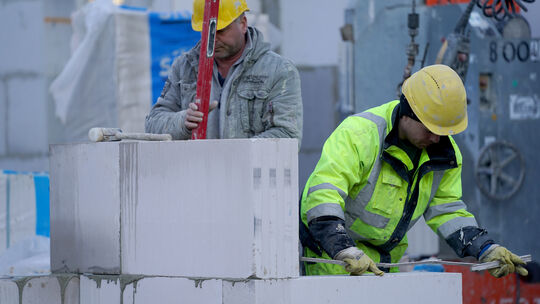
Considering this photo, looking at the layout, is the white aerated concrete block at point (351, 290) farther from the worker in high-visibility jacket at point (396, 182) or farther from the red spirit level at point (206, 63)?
the red spirit level at point (206, 63)

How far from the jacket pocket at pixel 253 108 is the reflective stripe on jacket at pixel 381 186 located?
1.54 ft

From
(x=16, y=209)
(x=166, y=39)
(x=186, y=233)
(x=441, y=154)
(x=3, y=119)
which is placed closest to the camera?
(x=186, y=233)

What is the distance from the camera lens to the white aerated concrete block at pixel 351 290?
337 centimetres

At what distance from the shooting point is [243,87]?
4371mm

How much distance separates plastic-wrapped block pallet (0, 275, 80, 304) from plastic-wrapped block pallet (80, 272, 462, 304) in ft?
0.25

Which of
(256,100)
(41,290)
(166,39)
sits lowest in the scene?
(41,290)

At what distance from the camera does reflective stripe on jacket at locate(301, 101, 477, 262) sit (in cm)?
389

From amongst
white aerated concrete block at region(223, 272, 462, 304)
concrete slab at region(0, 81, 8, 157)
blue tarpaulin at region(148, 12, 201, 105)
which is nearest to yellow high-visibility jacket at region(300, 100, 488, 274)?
white aerated concrete block at region(223, 272, 462, 304)

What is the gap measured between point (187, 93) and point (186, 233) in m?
1.12

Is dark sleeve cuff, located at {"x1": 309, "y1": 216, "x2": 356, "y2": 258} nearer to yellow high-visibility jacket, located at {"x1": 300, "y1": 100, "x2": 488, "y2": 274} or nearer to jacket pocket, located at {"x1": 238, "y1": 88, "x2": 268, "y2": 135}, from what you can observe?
yellow high-visibility jacket, located at {"x1": 300, "y1": 100, "x2": 488, "y2": 274}

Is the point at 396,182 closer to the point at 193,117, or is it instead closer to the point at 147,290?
the point at 193,117

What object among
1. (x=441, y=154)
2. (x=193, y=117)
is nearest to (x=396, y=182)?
(x=441, y=154)

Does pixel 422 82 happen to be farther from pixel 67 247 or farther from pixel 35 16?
pixel 35 16

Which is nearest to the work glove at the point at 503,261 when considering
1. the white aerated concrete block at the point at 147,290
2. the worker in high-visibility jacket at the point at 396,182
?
the worker in high-visibility jacket at the point at 396,182
